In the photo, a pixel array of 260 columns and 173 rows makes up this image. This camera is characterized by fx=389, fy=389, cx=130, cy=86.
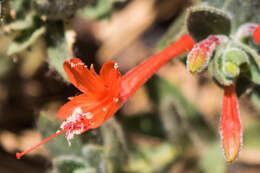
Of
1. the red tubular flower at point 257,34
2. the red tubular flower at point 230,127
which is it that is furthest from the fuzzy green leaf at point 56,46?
the red tubular flower at point 257,34

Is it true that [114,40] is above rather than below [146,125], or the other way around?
above

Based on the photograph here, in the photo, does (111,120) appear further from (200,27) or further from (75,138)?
(200,27)

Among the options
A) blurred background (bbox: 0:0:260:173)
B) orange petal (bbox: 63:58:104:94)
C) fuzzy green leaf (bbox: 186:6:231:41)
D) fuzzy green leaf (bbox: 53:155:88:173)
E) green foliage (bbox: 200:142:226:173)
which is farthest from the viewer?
green foliage (bbox: 200:142:226:173)

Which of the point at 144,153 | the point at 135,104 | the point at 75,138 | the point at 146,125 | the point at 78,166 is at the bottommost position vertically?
the point at 78,166

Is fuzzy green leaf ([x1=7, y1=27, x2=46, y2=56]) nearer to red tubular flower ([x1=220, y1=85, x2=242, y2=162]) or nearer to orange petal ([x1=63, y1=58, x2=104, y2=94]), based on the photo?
orange petal ([x1=63, y1=58, x2=104, y2=94])

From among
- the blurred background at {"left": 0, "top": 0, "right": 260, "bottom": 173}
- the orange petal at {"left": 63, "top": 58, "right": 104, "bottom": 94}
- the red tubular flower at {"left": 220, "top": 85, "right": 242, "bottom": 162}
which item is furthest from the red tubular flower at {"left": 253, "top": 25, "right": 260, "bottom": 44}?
the orange petal at {"left": 63, "top": 58, "right": 104, "bottom": 94}

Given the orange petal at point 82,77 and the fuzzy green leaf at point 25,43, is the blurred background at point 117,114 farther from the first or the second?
the orange petal at point 82,77

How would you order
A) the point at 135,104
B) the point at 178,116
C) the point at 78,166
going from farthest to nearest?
1. the point at 135,104
2. the point at 178,116
3. the point at 78,166

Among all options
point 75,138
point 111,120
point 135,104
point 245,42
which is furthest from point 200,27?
point 135,104

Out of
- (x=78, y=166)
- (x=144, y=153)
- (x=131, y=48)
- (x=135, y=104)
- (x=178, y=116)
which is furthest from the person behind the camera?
(x=131, y=48)
